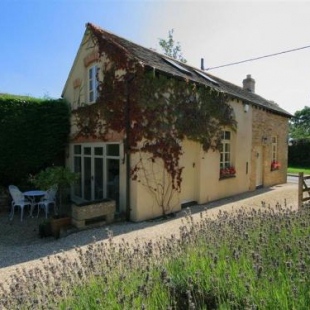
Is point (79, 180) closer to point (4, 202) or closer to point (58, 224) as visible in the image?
point (4, 202)

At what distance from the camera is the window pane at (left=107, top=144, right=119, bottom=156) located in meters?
9.42

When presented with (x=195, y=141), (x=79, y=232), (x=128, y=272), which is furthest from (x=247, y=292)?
(x=195, y=141)

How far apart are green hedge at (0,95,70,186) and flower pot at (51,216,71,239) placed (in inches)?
188

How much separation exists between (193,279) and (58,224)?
17.2 feet

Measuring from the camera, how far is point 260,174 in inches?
617

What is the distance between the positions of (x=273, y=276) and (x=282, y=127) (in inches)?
652

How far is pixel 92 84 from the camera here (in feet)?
36.4

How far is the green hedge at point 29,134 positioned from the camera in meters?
11.1

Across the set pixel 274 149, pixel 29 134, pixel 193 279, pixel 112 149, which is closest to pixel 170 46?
pixel 274 149

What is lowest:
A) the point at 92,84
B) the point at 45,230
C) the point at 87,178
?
the point at 45,230

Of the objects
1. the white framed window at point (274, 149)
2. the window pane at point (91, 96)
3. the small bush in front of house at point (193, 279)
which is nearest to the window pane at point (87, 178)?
the window pane at point (91, 96)

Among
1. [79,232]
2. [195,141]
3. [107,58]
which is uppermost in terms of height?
[107,58]

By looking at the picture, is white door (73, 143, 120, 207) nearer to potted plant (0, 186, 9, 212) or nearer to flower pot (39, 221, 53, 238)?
flower pot (39, 221, 53, 238)

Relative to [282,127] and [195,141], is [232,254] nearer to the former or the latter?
[195,141]
